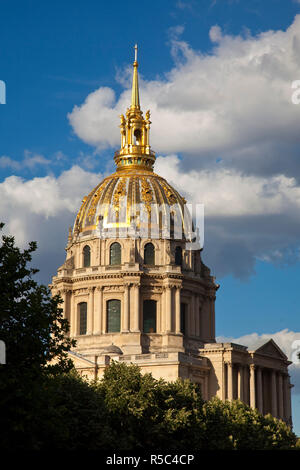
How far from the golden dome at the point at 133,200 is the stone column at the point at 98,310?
7.45m

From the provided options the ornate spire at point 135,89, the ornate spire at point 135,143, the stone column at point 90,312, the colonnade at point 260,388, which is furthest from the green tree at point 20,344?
the ornate spire at point 135,89

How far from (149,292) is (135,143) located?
24127 millimetres

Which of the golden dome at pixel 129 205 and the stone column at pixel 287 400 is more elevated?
the golden dome at pixel 129 205

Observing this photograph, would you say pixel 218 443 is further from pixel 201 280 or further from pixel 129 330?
pixel 201 280

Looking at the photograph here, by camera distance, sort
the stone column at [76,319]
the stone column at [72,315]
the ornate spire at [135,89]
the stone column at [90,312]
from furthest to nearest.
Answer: the ornate spire at [135,89] → the stone column at [72,315] → the stone column at [76,319] → the stone column at [90,312]

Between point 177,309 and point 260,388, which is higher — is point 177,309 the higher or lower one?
the higher one

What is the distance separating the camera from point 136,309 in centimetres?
11856

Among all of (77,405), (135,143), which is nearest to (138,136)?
(135,143)

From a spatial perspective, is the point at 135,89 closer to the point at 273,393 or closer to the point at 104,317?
the point at 104,317

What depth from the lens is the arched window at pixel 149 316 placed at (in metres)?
120

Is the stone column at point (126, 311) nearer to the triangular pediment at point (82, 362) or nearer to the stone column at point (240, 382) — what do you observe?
the triangular pediment at point (82, 362)

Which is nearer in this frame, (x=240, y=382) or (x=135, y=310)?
(x=240, y=382)

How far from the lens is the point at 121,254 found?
12300 cm
